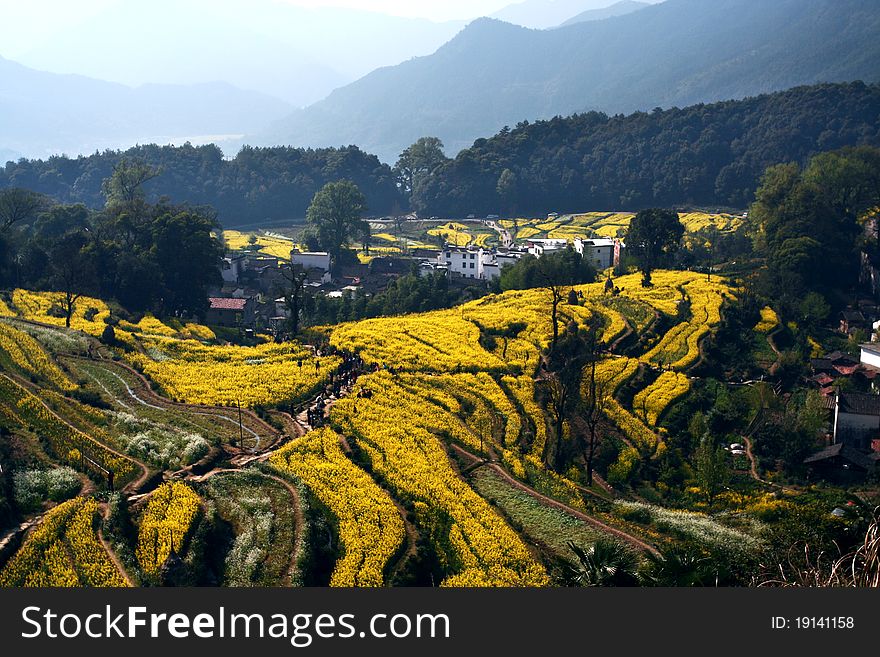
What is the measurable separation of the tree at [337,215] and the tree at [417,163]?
131ft

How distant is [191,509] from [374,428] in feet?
34.4

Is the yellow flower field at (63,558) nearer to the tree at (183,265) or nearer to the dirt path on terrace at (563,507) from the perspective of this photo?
the dirt path on terrace at (563,507)

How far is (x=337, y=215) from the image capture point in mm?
91750

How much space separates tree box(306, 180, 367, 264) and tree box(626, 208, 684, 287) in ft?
105

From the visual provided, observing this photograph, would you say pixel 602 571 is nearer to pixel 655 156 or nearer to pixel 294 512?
pixel 294 512

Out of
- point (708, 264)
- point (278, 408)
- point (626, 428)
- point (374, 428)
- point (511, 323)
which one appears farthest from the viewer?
point (708, 264)

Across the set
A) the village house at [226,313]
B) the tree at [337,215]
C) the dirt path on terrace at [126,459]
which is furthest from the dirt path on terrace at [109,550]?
the tree at [337,215]

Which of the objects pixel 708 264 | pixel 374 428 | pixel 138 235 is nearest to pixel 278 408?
pixel 374 428

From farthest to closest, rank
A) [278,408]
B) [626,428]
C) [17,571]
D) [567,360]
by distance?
1. [567,360]
2. [626,428]
3. [278,408]
4. [17,571]

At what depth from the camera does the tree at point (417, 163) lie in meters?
136

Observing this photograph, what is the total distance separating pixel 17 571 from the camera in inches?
861

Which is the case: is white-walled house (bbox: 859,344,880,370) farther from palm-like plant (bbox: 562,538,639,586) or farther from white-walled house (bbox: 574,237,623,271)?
palm-like plant (bbox: 562,538,639,586)

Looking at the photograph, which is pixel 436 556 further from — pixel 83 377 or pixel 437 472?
pixel 83 377

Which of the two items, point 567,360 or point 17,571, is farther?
point 567,360
